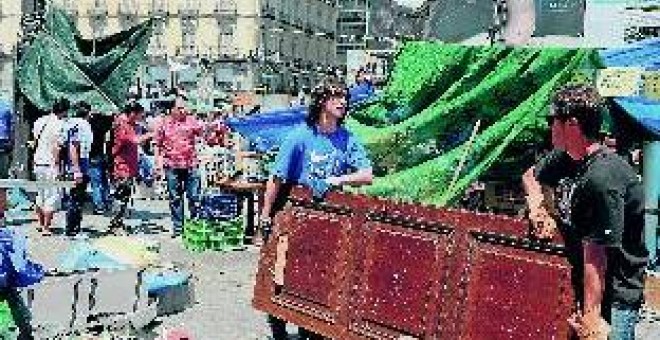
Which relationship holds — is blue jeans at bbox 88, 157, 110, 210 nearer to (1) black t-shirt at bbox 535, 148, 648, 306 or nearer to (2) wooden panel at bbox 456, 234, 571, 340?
(2) wooden panel at bbox 456, 234, 571, 340

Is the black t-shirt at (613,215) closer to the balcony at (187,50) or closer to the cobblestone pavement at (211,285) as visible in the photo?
the cobblestone pavement at (211,285)

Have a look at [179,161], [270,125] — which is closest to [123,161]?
[179,161]

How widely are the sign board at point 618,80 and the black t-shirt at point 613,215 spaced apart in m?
4.67

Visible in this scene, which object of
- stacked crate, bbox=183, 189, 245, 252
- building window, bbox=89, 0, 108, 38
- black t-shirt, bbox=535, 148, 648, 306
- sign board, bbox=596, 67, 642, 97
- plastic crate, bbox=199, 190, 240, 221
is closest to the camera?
black t-shirt, bbox=535, 148, 648, 306

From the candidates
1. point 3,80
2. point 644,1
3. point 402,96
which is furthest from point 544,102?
point 3,80

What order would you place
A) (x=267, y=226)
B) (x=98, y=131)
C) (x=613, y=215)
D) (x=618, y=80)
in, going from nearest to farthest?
(x=613, y=215) → (x=267, y=226) → (x=618, y=80) → (x=98, y=131)

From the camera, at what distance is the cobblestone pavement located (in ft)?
30.5

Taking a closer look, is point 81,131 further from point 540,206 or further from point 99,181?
point 540,206

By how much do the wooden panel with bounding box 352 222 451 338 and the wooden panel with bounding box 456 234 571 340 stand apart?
0.28m

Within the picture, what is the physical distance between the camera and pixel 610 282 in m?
5.14

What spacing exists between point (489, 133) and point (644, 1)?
6.41 m

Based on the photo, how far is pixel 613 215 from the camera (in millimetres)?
4805

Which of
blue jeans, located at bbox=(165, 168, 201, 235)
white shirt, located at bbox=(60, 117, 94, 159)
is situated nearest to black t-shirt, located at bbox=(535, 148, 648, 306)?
blue jeans, located at bbox=(165, 168, 201, 235)

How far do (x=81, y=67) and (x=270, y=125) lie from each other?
459 cm
